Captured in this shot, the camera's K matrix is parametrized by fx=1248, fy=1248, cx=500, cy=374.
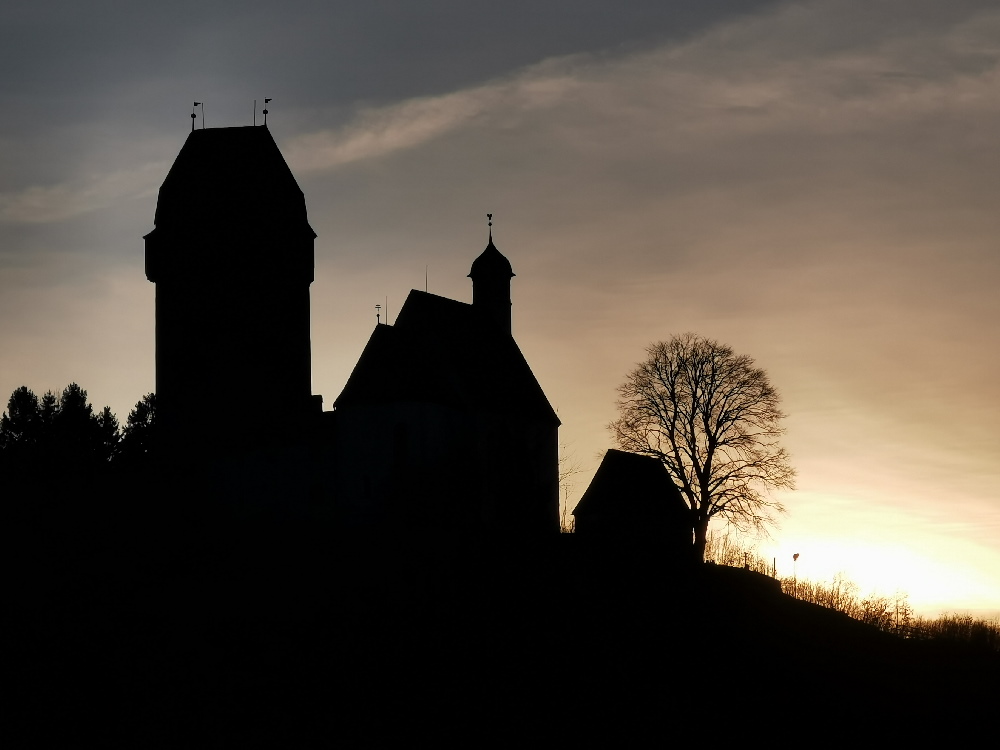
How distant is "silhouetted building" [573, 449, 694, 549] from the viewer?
54.9m

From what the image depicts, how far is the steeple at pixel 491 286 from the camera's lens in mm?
57000

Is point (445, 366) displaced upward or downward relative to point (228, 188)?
downward

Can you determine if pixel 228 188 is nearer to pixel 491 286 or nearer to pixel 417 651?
pixel 491 286

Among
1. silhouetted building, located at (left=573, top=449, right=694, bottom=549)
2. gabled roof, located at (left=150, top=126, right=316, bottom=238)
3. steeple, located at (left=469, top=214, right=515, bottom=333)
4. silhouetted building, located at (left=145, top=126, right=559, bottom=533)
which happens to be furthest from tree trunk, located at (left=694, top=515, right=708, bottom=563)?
gabled roof, located at (left=150, top=126, right=316, bottom=238)

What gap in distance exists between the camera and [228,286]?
52000 millimetres

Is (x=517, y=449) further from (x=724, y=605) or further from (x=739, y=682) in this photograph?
(x=739, y=682)

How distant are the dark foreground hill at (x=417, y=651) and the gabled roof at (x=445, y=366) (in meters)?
5.67

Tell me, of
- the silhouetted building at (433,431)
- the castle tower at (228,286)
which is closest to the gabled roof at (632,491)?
the silhouetted building at (433,431)

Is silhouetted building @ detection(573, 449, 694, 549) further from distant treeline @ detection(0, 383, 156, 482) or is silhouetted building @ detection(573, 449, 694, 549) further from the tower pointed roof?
distant treeline @ detection(0, 383, 156, 482)

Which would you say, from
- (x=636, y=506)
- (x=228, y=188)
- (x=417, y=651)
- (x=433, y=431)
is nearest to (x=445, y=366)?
(x=433, y=431)

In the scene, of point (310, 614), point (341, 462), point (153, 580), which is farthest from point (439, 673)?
point (341, 462)

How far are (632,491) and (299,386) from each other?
15.4 metres

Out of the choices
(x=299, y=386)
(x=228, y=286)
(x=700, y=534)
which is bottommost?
(x=700, y=534)

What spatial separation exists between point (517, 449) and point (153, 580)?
17573 mm
